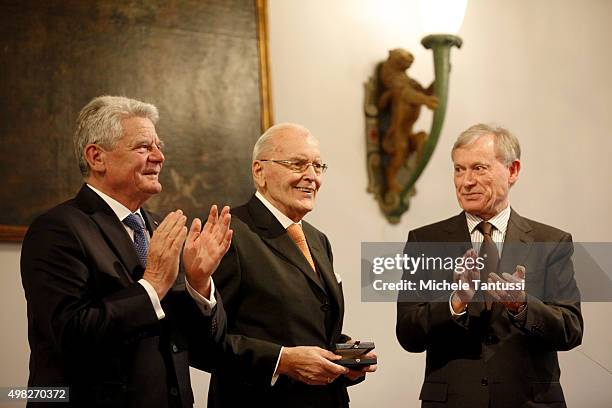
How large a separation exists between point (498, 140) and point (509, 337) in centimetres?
63

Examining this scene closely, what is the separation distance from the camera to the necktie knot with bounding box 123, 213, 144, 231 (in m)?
2.20

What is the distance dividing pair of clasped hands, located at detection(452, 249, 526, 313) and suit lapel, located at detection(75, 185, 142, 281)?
88 centimetres

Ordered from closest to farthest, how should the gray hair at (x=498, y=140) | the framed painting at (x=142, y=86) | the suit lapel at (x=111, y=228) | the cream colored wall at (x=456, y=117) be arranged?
the suit lapel at (x=111, y=228) → the gray hair at (x=498, y=140) → the framed painting at (x=142, y=86) → the cream colored wall at (x=456, y=117)

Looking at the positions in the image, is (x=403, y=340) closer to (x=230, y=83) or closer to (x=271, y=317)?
(x=271, y=317)

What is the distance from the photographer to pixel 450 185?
395 cm

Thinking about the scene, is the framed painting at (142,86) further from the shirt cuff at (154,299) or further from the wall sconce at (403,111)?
the shirt cuff at (154,299)

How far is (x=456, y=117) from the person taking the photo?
400 centimetres

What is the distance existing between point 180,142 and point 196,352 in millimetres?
1179

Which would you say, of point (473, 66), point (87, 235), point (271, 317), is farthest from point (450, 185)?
point (87, 235)

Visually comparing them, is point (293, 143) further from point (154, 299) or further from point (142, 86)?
point (142, 86)

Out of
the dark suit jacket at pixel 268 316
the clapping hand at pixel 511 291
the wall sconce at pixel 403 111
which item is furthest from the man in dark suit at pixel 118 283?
the wall sconce at pixel 403 111

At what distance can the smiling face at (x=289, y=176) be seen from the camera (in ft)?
8.33

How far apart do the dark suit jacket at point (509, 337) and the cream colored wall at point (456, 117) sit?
1083 mm

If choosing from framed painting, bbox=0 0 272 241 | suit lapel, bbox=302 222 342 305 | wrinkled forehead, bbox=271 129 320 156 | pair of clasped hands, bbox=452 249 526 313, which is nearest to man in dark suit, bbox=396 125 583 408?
pair of clasped hands, bbox=452 249 526 313
